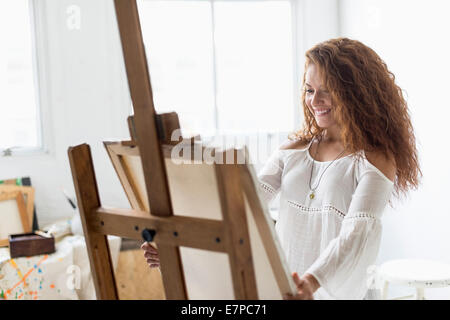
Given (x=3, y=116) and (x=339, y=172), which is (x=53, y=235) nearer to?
(x=3, y=116)

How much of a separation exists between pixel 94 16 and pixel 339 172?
2520 millimetres

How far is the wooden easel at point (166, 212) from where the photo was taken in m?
0.82

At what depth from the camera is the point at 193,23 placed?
12.2ft

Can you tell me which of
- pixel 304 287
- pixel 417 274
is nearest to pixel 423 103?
pixel 417 274

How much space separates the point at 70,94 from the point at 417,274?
7.55 feet

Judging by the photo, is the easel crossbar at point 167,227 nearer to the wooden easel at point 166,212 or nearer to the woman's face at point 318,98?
the wooden easel at point 166,212

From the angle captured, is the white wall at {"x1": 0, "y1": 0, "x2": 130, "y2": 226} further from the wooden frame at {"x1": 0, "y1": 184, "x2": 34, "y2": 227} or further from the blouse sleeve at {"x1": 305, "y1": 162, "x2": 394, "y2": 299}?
the blouse sleeve at {"x1": 305, "y1": 162, "x2": 394, "y2": 299}

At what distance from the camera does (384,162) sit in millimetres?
1282

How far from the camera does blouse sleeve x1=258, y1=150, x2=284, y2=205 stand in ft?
4.89

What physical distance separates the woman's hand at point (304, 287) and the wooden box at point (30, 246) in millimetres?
2116

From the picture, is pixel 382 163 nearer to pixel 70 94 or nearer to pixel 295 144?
pixel 295 144

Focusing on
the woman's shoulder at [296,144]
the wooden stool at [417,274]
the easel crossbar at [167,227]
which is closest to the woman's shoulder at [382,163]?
the woman's shoulder at [296,144]

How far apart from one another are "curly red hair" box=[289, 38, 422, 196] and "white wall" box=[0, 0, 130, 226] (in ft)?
7.54

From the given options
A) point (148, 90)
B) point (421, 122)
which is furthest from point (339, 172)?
point (421, 122)
